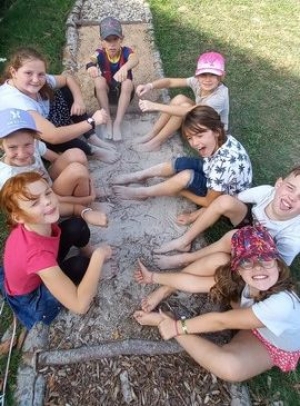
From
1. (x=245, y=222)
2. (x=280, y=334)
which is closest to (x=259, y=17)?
(x=245, y=222)

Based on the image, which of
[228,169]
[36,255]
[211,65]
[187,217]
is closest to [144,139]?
[211,65]

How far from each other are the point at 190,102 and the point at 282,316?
210 centimetres

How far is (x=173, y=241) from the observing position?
300cm

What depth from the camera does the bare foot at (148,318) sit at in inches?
98.8

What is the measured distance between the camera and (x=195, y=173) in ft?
9.99

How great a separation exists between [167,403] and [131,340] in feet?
1.32

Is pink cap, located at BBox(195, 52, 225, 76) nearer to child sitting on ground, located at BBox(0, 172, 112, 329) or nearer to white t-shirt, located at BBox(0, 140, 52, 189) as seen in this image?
white t-shirt, located at BBox(0, 140, 52, 189)

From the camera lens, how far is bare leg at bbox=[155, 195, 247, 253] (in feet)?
8.84

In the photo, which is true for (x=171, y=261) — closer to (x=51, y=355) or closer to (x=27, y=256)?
(x=51, y=355)

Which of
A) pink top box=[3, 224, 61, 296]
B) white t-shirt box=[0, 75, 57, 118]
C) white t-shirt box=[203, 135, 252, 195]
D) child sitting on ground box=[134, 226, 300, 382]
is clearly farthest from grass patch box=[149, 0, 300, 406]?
white t-shirt box=[0, 75, 57, 118]

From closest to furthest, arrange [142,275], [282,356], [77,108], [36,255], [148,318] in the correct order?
[36,255], [282,356], [148,318], [142,275], [77,108]

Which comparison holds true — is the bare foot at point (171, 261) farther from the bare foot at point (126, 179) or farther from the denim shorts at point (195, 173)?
the bare foot at point (126, 179)

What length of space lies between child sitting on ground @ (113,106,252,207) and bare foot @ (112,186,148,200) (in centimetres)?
5

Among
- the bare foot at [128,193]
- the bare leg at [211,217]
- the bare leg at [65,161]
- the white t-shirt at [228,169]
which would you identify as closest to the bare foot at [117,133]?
the bare foot at [128,193]
